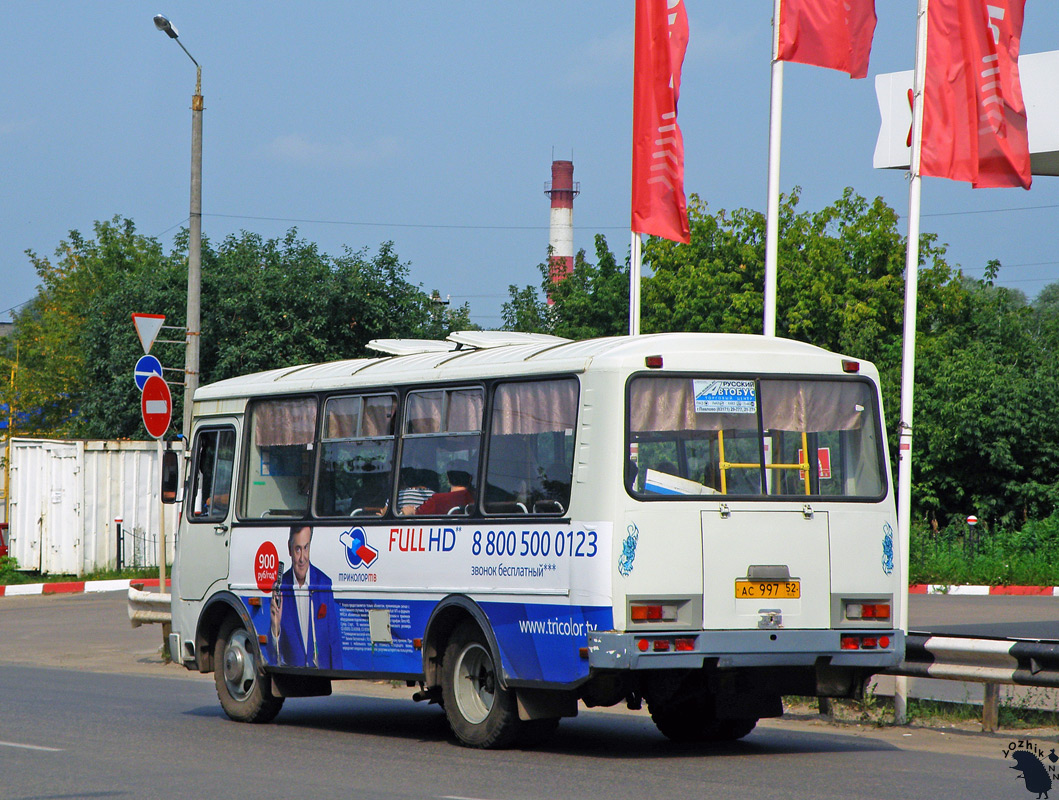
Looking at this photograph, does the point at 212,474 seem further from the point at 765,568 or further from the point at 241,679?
the point at 765,568

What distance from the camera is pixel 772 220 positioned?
14.7 metres

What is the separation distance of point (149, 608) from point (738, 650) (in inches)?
392

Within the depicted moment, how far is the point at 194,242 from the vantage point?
22141 mm

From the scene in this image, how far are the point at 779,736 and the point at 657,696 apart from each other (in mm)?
1879

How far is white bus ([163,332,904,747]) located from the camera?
31.6 feet

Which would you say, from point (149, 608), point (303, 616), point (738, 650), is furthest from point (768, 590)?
point (149, 608)

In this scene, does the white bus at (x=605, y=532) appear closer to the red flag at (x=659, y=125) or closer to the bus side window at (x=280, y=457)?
the bus side window at (x=280, y=457)

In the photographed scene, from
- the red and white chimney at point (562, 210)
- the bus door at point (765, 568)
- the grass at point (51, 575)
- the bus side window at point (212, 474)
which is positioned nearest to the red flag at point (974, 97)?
the bus door at point (765, 568)

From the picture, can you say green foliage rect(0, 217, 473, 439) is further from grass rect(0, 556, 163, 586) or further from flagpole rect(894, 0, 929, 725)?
flagpole rect(894, 0, 929, 725)

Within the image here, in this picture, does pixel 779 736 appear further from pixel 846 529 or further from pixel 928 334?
pixel 928 334

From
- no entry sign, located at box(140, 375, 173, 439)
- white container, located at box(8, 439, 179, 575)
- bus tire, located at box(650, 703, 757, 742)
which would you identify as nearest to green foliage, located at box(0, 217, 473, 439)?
white container, located at box(8, 439, 179, 575)

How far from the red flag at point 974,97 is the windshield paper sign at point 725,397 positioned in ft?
13.6

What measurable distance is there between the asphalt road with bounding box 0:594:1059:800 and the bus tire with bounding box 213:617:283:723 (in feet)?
0.69

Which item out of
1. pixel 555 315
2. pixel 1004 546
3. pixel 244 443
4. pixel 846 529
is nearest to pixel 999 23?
pixel 846 529
